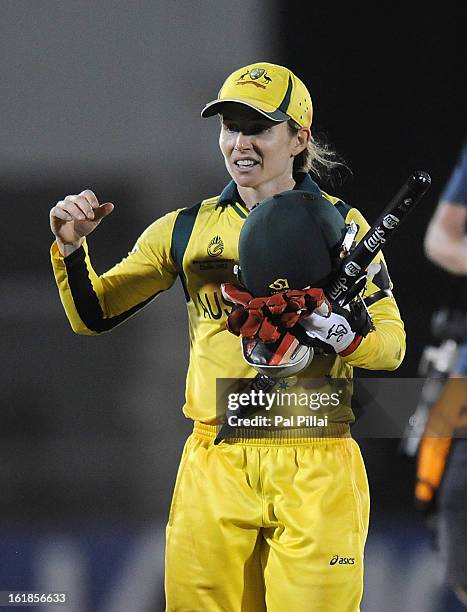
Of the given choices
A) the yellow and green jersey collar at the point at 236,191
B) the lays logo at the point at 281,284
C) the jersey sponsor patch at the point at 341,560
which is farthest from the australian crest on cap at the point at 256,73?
the jersey sponsor patch at the point at 341,560

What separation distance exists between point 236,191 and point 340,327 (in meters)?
0.42

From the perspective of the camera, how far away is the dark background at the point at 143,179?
8.02 feet

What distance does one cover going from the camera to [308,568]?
173 cm

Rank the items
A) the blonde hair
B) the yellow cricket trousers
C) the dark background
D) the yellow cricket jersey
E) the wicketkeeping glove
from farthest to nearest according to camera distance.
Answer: the dark background
the blonde hair
the yellow cricket jersey
the yellow cricket trousers
the wicketkeeping glove

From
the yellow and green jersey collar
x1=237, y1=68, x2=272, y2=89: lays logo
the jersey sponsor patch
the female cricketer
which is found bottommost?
the jersey sponsor patch

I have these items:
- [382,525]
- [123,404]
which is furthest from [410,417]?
[123,404]

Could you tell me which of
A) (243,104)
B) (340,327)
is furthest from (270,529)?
(243,104)

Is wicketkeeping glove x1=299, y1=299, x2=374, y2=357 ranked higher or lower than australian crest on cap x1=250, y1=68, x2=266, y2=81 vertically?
lower

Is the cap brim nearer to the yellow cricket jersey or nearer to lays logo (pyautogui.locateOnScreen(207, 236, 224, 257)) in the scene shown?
the yellow cricket jersey

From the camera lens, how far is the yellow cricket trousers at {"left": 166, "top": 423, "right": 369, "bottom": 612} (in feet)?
5.71

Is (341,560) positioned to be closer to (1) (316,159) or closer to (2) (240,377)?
(2) (240,377)

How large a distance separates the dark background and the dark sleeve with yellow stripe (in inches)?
19.9

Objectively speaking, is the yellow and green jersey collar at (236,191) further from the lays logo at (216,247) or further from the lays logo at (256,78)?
the lays logo at (256,78)

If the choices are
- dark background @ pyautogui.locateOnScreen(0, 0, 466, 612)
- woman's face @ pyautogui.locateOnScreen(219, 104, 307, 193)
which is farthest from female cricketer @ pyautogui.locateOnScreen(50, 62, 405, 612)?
dark background @ pyautogui.locateOnScreen(0, 0, 466, 612)
